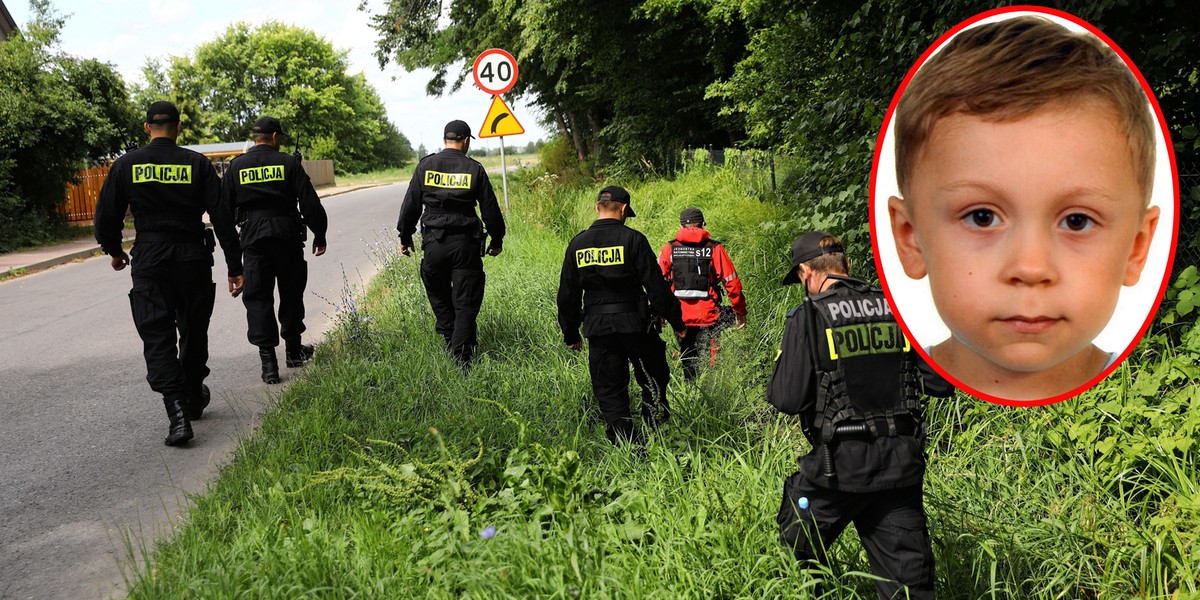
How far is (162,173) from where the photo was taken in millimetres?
5781

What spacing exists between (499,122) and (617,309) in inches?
297

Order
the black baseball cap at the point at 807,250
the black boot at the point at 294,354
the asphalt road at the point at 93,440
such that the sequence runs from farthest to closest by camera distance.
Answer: the black boot at the point at 294,354
the asphalt road at the point at 93,440
the black baseball cap at the point at 807,250

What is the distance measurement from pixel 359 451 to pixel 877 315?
290 centimetres

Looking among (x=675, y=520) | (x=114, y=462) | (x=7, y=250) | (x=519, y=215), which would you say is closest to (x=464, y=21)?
(x=519, y=215)

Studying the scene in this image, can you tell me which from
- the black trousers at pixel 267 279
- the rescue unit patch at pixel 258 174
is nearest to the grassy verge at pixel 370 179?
the black trousers at pixel 267 279

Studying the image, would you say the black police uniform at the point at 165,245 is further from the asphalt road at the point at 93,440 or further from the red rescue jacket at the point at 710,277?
the red rescue jacket at the point at 710,277

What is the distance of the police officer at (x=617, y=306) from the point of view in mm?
4977

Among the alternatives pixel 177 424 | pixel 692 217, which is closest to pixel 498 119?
pixel 692 217

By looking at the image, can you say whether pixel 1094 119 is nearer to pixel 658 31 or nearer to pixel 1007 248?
pixel 1007 248

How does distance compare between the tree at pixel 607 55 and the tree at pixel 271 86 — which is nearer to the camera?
the tree at pixel 607 55

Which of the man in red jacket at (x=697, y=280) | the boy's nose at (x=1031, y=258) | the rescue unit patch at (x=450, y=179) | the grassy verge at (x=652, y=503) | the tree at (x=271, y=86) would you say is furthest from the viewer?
the tree at (x=271, y=86)

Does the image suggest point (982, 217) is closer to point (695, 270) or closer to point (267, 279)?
point (695, 270)

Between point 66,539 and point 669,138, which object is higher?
point 669,138

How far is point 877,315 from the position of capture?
9.46 ft
